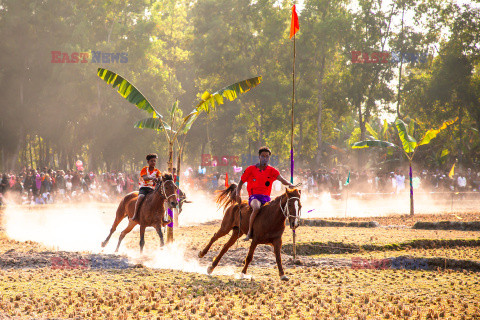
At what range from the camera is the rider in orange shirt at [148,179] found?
592 inches

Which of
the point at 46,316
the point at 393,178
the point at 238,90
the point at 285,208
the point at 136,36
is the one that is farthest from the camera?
the point at 136,36

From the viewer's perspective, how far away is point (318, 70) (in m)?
54.7

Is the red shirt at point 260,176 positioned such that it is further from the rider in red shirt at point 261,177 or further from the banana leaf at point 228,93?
the banana leaf at point 228,93

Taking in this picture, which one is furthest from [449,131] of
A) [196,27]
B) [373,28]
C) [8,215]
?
[8,215]

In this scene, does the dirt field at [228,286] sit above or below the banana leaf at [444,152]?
below

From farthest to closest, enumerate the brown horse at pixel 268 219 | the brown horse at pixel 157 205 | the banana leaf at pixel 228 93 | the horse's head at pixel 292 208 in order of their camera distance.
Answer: the banana leaf at pixel 228 93 < the brown horse at pixel 157 205 < the brown horse at pixel 268 219 < the horse's head at pixel 292 208

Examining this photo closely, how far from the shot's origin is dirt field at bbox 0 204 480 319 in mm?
8562

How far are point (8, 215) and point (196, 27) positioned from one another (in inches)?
1366

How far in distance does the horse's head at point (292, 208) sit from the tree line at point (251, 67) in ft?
142

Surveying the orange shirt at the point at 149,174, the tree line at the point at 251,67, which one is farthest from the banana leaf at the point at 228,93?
the tree line at the point at 251,67

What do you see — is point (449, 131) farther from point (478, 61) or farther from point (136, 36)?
point (136, 36)

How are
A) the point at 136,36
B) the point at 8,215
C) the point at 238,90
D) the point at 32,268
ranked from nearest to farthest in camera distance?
1. the point at 32,268
2. the point at 238,90
3. the point at 8,215
4. the point at 136,36

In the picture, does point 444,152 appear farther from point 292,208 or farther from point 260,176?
point 292,208

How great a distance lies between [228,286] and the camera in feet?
34.6
